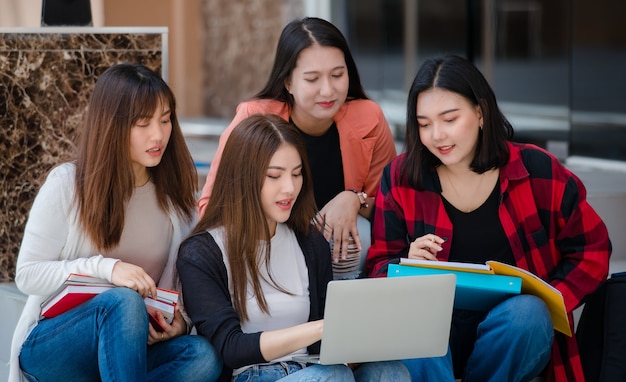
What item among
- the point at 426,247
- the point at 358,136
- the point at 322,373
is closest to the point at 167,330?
the point at 322,373

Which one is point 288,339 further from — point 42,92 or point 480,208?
point 42,92

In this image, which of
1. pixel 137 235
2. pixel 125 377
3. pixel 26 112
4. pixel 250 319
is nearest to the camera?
pixel 125 377

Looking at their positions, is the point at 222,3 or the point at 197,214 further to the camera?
the point at 222,3

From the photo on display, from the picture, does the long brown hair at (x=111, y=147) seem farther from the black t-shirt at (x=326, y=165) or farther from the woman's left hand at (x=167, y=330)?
the black t-shirt at (x=326, y=165)

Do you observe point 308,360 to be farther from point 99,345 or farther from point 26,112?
point 26,112

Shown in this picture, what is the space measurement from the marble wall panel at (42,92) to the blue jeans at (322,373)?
4.57 feet

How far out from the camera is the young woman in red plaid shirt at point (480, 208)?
2893 millimetres

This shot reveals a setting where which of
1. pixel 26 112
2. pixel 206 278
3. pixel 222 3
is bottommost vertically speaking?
pixel 206 278

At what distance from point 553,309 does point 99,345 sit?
4.11 feet

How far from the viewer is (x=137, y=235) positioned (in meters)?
2.89

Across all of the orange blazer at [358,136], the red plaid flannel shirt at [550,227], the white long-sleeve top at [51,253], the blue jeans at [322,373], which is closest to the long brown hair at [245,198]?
the blue jeans at [322,373]

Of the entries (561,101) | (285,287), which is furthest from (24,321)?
(561,101)

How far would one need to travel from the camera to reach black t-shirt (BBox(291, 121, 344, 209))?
3.42 m

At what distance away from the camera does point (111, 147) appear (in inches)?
110
